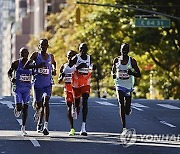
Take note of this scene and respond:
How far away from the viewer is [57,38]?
227ft

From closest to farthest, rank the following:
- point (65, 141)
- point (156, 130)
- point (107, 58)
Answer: point (65, 141)
point (156, 130)
point (107, 58)

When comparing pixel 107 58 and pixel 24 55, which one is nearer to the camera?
pixel 24 55

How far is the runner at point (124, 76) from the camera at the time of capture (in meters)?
16.3

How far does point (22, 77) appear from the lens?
1652cm

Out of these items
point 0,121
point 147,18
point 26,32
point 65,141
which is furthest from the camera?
point 26,32

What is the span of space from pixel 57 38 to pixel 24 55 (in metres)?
53.0

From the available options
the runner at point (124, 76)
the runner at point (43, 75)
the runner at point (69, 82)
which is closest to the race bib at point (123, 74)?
the runner at point (124, 76)

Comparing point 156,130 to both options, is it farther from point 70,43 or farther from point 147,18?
point 70,43

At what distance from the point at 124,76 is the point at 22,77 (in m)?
2.17

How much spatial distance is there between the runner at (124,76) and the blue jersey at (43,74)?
1.44 meters

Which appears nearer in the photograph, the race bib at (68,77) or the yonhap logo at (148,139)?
the yonhap logo at (148,139)

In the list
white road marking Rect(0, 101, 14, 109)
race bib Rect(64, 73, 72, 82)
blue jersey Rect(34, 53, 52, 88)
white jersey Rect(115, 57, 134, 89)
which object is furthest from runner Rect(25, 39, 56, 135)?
white road marking Rect(0, 101, 14, 109)

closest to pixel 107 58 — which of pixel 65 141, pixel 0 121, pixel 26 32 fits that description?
pixel 0 121

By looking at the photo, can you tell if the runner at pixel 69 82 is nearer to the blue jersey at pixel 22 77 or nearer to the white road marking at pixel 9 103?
the blue jersey at pixel 22 77
